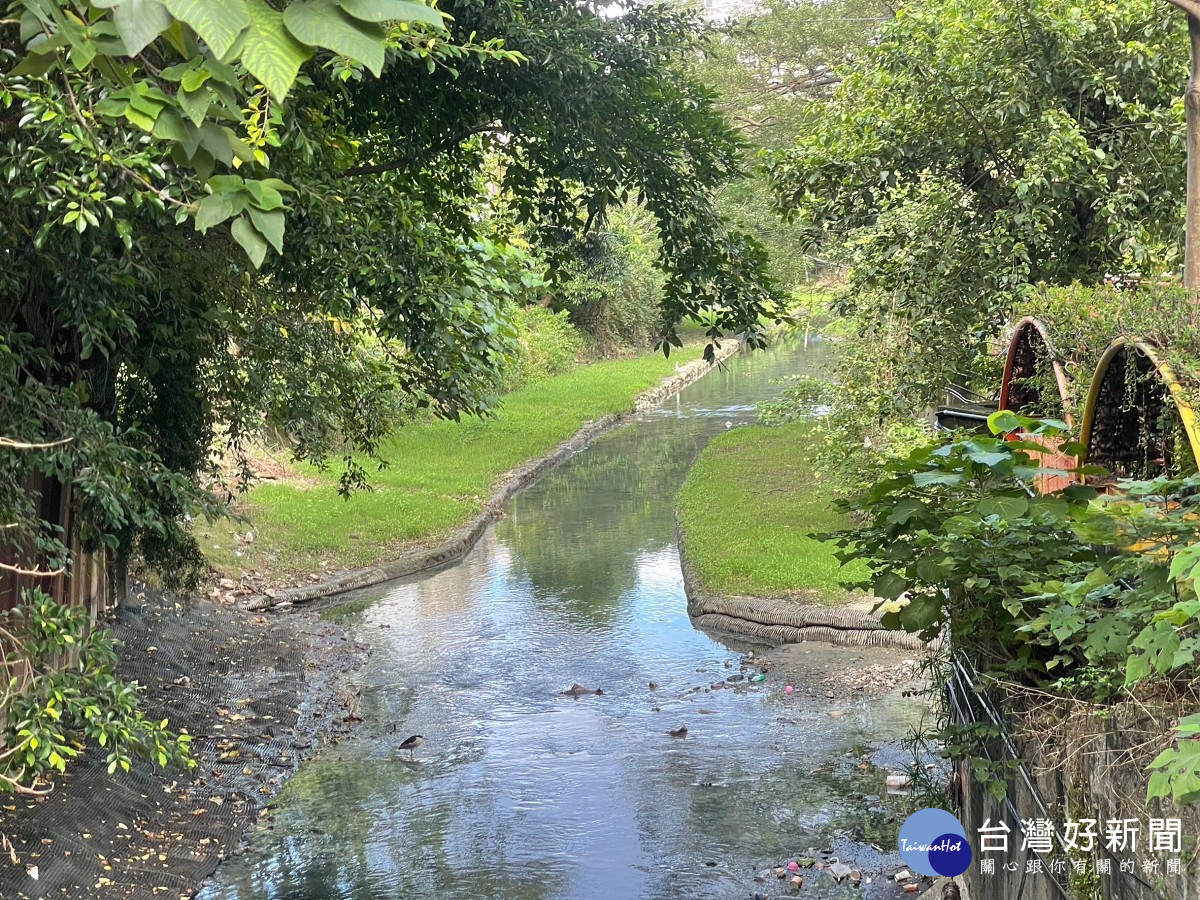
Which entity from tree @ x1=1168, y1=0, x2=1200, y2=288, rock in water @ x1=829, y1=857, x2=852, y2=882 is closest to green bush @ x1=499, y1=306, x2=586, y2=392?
rock in water @ x1=829, y1=857, x2=852, y2=882

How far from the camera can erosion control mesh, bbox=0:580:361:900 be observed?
231 inches

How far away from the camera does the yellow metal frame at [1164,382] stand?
11.2ft

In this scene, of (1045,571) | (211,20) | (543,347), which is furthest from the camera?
(543,347)

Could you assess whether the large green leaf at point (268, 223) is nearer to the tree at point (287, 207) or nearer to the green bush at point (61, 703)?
the tree at point (287, 207)

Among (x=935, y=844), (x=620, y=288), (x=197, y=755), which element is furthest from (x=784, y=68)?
(x=935, y=844)

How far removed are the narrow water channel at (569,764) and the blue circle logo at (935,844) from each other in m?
2.15

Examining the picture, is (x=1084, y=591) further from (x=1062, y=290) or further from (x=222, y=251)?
(x=222, y=251)

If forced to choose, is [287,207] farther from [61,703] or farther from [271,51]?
[61,703]

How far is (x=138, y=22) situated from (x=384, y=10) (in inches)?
12.1

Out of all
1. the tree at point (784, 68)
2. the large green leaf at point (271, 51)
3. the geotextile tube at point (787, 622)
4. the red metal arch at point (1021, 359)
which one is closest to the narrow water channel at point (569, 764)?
the geotextile tube at point (787, 622)

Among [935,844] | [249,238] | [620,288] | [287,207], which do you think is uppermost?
[620,288]

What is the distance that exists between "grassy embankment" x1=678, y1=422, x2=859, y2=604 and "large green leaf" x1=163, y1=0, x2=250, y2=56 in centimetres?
695

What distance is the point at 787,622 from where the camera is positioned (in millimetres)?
10758

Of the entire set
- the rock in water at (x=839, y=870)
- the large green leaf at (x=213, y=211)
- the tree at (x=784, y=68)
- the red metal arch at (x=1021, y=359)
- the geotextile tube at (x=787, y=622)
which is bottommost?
the rock in water at (x=839, y=870)
